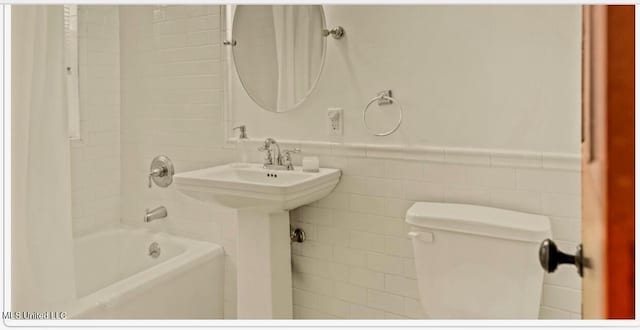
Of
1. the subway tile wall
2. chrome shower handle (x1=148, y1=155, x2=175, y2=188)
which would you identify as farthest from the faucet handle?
chrome shower handle (x1=148, y1=155, x2=175, y2=188)

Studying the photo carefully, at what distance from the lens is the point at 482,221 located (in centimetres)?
141

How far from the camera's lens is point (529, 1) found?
4.87ft

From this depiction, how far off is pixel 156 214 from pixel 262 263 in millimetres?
767

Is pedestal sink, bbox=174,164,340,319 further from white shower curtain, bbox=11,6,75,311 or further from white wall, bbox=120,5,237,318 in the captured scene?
white shower curtain, bbox=11,6,75,311

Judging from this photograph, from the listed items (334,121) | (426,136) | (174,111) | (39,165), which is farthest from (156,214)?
(426,136)

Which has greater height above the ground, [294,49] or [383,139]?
[294,49]

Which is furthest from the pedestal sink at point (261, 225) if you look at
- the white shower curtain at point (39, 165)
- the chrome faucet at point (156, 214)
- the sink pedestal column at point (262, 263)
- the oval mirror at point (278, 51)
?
the chrome faucet at point (156, 214)

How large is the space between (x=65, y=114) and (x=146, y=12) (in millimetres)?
1052

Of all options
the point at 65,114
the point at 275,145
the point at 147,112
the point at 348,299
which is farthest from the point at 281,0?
the point at 348,299

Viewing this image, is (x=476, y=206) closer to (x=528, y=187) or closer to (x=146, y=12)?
(x=528, y=187)

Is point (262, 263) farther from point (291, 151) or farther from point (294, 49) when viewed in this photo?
point (294, 49)

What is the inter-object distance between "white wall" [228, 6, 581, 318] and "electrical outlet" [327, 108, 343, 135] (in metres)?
0.03

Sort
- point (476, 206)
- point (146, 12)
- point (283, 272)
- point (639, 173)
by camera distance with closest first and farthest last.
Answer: point (639, 173) < point (476, 206) < point (283, 272) < point (146, 12)

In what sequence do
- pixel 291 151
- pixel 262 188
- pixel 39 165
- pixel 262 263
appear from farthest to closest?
pixel 291 151, pixel 262 263, pixel 262 188, pixel 39 165
